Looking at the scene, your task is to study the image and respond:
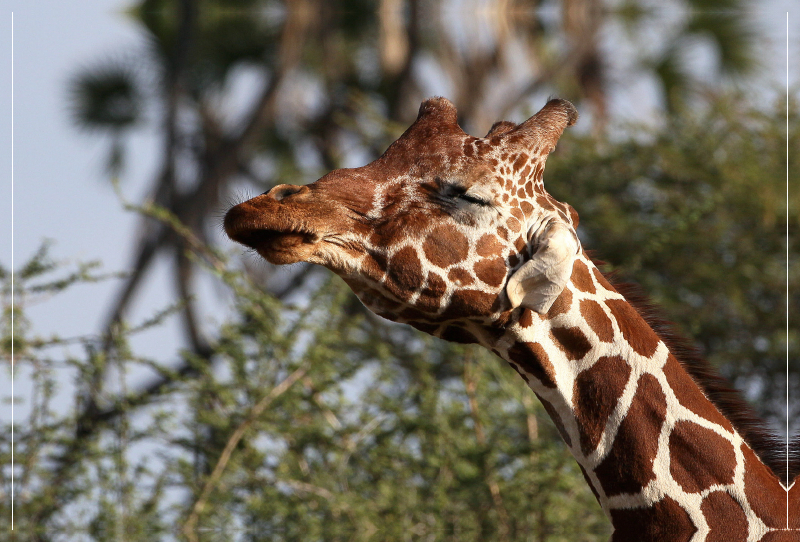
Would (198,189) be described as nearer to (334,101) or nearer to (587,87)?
(334,101)

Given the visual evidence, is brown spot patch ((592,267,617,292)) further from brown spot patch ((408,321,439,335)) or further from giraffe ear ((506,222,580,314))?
brown spot patch ((408,321,439,335))

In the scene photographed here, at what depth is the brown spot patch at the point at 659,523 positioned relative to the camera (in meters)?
2.93

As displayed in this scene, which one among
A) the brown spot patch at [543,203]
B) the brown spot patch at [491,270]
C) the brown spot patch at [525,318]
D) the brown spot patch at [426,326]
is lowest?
the brown spot patch at [525,318]

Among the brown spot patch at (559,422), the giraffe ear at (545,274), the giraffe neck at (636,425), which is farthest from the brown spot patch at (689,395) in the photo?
the giraffe ear at (545,274)

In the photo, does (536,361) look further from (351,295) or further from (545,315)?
(351,295)

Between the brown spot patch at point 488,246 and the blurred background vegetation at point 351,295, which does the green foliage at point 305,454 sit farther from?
the brown spot patch at point 488,246

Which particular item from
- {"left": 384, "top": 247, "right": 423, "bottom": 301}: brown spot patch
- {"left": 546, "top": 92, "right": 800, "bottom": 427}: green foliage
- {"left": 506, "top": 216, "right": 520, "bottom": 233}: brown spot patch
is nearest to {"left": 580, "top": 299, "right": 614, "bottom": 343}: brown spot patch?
{"left": 506, "top": 216, "right": 520, "bottom": 233}: brown spot patch

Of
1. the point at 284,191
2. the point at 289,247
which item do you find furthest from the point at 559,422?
the point at 284,191

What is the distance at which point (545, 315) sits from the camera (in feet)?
10.2

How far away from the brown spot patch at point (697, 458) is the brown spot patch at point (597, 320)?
356 mm

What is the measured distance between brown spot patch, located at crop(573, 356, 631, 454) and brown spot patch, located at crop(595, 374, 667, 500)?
58 millimetres

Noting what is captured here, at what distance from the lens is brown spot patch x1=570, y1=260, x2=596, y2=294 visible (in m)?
3.17

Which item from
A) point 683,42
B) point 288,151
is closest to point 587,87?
point 683,42

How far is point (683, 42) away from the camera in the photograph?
49.3ft
